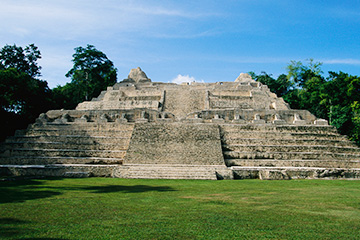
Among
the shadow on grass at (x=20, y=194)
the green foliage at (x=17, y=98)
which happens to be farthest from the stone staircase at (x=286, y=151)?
the green foliage at (x=17, y=98)

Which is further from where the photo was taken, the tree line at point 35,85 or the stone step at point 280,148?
the tree line at point 35,85

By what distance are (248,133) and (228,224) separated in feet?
36.2

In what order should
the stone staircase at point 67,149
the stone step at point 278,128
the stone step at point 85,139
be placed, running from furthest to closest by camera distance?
the stone step at point 278,128 → the stone step at point 85,139 → the stone staircase at point 67,149

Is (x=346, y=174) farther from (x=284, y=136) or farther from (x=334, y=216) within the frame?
(x=334, y=216)

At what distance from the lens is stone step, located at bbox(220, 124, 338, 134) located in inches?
622

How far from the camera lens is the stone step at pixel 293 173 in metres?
11.7

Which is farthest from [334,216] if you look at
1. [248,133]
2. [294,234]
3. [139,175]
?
[248,133]

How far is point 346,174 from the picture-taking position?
12.2m

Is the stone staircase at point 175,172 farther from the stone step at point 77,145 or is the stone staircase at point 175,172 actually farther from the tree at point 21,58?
the tree at point 21,58

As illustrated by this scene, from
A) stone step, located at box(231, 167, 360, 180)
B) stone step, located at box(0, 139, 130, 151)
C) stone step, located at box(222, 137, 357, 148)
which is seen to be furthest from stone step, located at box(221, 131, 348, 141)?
stone step, located at box(0, 139, 130, 151)

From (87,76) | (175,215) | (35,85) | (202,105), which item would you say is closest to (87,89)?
(87,76)

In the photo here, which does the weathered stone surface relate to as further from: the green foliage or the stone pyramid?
the green foliage

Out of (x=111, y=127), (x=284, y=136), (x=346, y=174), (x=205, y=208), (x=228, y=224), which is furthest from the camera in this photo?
(x=111, y=127)

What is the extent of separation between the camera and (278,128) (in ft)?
51.8
